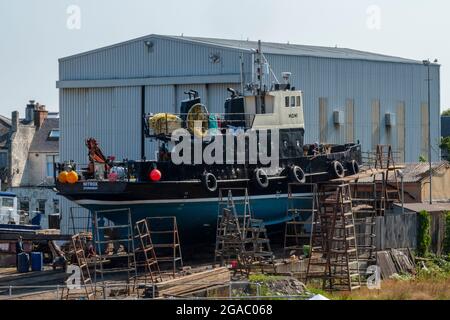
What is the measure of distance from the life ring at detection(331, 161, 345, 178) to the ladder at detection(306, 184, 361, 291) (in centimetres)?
454

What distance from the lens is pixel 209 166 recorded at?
1454 inches

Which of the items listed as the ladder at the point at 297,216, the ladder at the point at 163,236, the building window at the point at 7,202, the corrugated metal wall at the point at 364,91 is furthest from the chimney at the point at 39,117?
the ladder at the point at 163,236

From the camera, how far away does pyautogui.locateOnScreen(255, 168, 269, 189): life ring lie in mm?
37781

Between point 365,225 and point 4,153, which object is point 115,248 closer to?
point 365,225

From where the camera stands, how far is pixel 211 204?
36.8 m

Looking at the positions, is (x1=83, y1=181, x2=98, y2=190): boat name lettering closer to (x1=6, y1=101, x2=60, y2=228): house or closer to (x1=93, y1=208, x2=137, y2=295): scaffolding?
(x1=93, y1=208, x2=137, y2=295): scaffolding

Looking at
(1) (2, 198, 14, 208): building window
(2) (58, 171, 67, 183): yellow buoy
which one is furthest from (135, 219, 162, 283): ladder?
(1) (2, 198, 14, 208): building window

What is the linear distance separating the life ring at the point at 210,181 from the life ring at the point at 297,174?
137 inches

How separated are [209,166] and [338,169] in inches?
240

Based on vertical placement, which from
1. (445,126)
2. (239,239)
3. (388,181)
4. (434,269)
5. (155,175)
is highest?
(445,126)

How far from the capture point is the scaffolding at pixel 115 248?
32844mm

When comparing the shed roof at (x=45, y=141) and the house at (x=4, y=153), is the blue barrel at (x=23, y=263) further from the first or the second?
the shed roof at (x=45, y=141)

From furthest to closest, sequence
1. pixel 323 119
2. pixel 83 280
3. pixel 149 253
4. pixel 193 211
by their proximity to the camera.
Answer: pixel 323 119 → pixel 193 211 → pixel 149 253 → pixel 83 280

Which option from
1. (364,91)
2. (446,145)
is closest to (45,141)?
(364,91)
